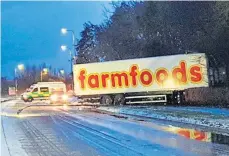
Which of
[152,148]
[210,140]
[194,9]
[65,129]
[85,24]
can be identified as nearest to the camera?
[152,148]

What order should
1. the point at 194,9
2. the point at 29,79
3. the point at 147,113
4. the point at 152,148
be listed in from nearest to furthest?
the point at 152,148, the point at 147,113, the point at 194,9, the point at 29,79

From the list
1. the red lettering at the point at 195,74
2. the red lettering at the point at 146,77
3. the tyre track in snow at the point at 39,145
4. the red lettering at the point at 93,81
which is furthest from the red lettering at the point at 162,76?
the tyre track in snow at the point at 39,145

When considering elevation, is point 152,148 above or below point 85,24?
below

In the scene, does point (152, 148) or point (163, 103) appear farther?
point (163, 103)

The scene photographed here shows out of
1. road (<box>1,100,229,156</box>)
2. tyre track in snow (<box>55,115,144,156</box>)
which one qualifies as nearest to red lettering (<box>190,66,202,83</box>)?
road (<box>1,100,229,156</box>)

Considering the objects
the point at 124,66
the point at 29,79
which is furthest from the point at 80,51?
the point at 124,66

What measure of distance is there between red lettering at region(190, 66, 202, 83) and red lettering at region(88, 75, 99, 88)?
791 cm

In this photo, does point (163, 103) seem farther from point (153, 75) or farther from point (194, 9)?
point (194, 9)

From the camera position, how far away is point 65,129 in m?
20.1

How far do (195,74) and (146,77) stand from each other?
159 inches

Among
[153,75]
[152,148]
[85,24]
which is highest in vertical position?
[85,24]

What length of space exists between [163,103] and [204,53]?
5551mm

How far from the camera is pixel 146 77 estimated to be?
3950 cm

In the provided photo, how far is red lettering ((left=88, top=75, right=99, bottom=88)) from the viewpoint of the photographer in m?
40.2
